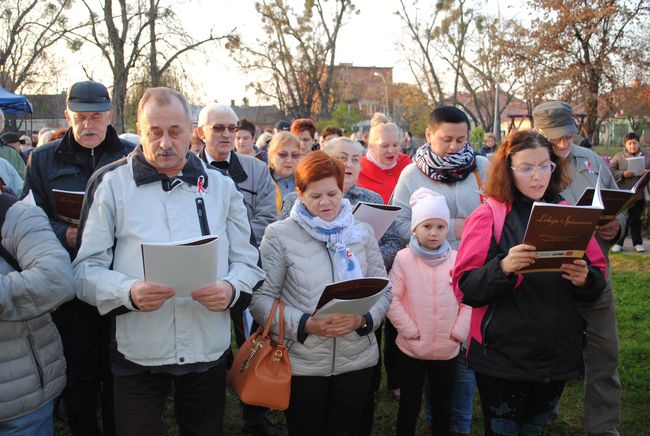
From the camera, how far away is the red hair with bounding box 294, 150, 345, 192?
3.16 metres

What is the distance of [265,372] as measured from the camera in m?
2.93

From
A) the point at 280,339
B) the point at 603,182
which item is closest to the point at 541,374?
the point at 280,339

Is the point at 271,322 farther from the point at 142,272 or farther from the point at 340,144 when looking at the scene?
the point at 340,144

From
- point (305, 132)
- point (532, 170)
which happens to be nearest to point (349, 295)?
point (532, 170)

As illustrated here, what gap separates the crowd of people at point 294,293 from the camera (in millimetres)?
2516

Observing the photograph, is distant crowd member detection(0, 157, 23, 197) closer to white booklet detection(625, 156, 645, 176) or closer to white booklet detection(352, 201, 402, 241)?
white booklet detection(352, 201, 402, 241)

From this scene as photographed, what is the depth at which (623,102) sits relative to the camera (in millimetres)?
18906

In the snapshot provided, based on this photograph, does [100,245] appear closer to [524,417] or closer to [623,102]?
[524,417]

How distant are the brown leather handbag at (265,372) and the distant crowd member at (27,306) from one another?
34.6 inches

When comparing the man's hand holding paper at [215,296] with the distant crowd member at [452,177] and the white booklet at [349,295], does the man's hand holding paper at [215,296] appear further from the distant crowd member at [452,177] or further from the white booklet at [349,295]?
the distant crowd member at [452,177]

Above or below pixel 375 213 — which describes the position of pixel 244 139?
above

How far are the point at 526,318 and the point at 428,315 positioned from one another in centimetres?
91

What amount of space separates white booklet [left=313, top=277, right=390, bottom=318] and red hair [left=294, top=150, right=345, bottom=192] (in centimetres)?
70

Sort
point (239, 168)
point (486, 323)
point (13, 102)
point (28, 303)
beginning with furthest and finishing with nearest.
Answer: point (13, 102) < point (239, 168) < point (486, 323) < point (28, 303)
